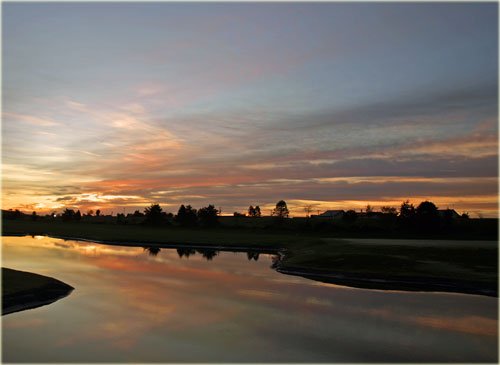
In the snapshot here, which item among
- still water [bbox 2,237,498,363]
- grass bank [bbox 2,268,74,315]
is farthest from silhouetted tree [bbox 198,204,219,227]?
grass bank [bbox 2,268,74,315]

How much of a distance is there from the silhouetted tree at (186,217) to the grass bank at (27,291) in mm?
148710

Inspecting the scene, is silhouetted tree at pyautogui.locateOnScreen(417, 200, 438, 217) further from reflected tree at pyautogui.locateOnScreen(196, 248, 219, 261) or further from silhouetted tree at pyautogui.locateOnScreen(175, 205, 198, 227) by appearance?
silhouetted tree at pyautogui.locateOnScreen(175, 205, 198, 227)

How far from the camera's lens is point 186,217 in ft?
623

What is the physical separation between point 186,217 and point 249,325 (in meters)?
166

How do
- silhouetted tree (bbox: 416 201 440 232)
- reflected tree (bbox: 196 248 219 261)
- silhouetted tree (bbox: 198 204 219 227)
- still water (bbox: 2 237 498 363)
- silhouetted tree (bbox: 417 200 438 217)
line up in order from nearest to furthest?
still water (bbox: 2 237 498 363) < reflected tree (bbox: 196 248 219 261) < silhouetted tree (bbox: 416 201 440 232) < silhouetted tree (bbox: 417 200 438 217) < silhouetted tree (bbox: 198 204 219 227)

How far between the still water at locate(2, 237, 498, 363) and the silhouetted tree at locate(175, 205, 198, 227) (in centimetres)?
14442

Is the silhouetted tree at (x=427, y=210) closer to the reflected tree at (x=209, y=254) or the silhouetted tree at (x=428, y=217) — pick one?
the silhouetted tree at (x=428, y=217)

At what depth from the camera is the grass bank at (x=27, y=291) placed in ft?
97.7

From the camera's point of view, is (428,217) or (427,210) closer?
(428,217)

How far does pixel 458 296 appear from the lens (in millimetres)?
35812

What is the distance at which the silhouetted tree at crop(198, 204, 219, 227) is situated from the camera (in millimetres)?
183625

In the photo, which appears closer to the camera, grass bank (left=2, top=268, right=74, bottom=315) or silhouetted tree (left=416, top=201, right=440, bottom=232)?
grass bank (left=2, top=268, right=74, bottom=315)

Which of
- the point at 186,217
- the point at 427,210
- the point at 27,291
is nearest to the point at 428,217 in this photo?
the point at 427,210

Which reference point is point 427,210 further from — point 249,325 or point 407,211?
point 249,325
